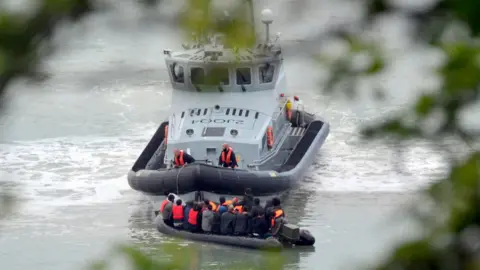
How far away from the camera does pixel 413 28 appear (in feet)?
7.96

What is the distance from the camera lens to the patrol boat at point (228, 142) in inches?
634

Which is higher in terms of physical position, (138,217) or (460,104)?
(460,104)

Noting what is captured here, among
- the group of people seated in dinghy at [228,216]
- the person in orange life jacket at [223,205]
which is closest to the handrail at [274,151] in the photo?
the group of people seated in dinghy at [228,216]

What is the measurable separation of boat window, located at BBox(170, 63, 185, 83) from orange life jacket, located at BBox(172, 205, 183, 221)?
6.99 ft

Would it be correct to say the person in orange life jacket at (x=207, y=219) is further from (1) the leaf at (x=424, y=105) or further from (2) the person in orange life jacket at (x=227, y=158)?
(1) the leaf at (x=424, y=105)

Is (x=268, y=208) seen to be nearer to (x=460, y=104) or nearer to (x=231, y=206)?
(x=231, y=206)

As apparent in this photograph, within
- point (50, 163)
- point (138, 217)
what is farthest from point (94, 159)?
point (138, 217)

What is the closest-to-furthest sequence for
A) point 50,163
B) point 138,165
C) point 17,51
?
point 17,51, point 138,165, point 50,163

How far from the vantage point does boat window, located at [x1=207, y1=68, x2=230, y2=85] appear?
2.52m

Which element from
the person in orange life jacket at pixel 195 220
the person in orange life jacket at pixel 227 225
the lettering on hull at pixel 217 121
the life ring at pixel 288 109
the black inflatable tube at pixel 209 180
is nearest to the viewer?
the person in orange life jacket at pixel 227 225

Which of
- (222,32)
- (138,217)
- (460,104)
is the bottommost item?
(138,217)

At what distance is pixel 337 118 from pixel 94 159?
16.7ft

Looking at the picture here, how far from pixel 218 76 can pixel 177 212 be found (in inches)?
536

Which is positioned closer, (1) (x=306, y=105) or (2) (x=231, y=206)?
(2) (x=231, y=206)
